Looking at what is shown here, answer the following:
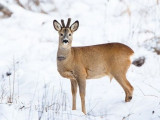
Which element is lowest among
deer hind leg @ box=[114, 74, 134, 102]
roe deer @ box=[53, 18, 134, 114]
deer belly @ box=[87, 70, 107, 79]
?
deer hind leg @ box=[114, 74, 134, 102]

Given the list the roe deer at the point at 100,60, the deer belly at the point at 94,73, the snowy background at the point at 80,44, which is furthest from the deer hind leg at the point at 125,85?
the deer belly at the point at 94,73

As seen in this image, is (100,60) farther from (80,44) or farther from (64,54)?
(80,44)

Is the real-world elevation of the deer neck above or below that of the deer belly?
above

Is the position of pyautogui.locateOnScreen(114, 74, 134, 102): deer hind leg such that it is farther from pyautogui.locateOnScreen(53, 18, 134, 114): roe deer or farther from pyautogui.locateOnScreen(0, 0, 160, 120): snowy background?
pyautogui.locateOnScreen(0, 0, 160, 120): snowy background

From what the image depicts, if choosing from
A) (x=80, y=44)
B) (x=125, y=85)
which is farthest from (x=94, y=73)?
(x=80, y=44)

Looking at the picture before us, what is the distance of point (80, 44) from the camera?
10391mm

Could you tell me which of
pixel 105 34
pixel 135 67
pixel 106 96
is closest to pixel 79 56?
pixel 106 96

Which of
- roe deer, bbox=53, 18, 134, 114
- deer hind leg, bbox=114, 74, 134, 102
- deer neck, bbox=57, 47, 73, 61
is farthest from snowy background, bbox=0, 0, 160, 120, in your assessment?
deer neck, bbox=57, 47, 73, 61

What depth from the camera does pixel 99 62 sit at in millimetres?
7805

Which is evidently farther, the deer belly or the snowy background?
the deer belly

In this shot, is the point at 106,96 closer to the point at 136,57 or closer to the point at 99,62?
the point at 99,62

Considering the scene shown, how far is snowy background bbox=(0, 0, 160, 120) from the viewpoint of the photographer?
759 centimetres

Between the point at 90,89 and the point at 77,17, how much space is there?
3.26 metres

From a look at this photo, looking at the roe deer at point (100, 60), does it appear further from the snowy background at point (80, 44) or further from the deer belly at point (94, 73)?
the snowy background at point (80, 44)
